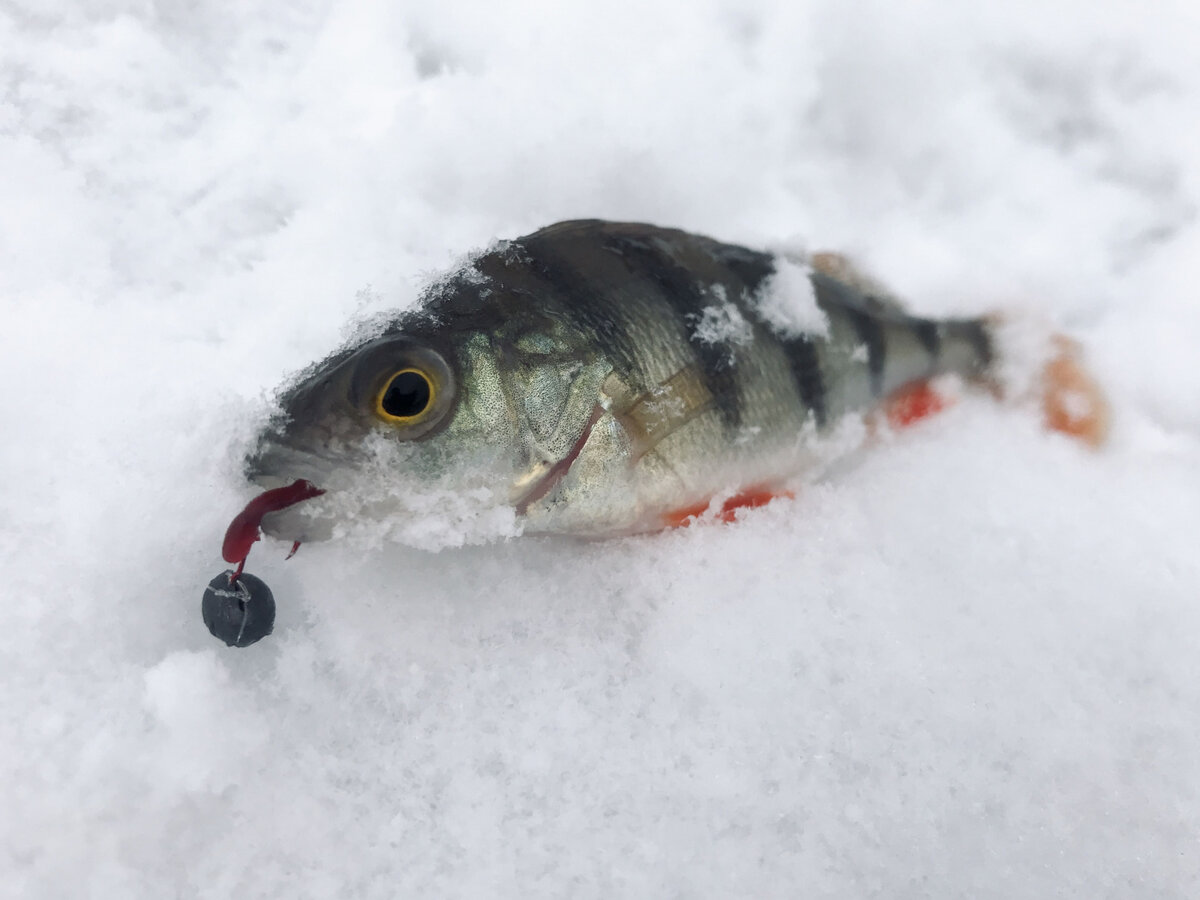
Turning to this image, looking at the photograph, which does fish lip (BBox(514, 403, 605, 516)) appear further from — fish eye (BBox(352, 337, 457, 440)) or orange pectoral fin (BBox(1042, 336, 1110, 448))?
orange pectoral fin (BBox(1042, 336, 1110, 448))

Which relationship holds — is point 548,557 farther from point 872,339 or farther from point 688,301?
point 872,339

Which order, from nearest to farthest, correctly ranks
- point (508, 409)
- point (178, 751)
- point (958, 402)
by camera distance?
1. point (178, 751)
2. point (508, 409)
3. point (958, 402)

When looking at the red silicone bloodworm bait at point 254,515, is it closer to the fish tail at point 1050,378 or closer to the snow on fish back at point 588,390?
the snow on fish back at point 588,390

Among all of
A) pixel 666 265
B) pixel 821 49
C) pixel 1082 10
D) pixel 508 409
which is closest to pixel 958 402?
pixel 666 265

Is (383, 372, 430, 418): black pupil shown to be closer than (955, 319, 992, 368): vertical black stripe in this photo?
Yes

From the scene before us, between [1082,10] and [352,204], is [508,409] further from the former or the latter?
[1082,10]

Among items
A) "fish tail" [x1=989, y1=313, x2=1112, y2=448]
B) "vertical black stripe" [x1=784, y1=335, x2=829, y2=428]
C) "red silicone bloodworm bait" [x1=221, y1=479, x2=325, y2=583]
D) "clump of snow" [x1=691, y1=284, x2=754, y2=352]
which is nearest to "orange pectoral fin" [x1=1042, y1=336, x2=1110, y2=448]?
"fish tail" [x1=989, y1=313, x2=1112, y2=448]

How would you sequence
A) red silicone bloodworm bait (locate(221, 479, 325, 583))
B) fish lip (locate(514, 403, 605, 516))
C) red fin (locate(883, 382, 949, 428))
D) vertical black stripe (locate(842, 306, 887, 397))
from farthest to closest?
red fin (locate(883, 382, 949, 428))
vertical black stripe (locate(842, 306, 887, 397))
fish lip (locate(514, 403, 605, 516))
red silicone bloodworm bait (locate(221, 479, 325, 583))
